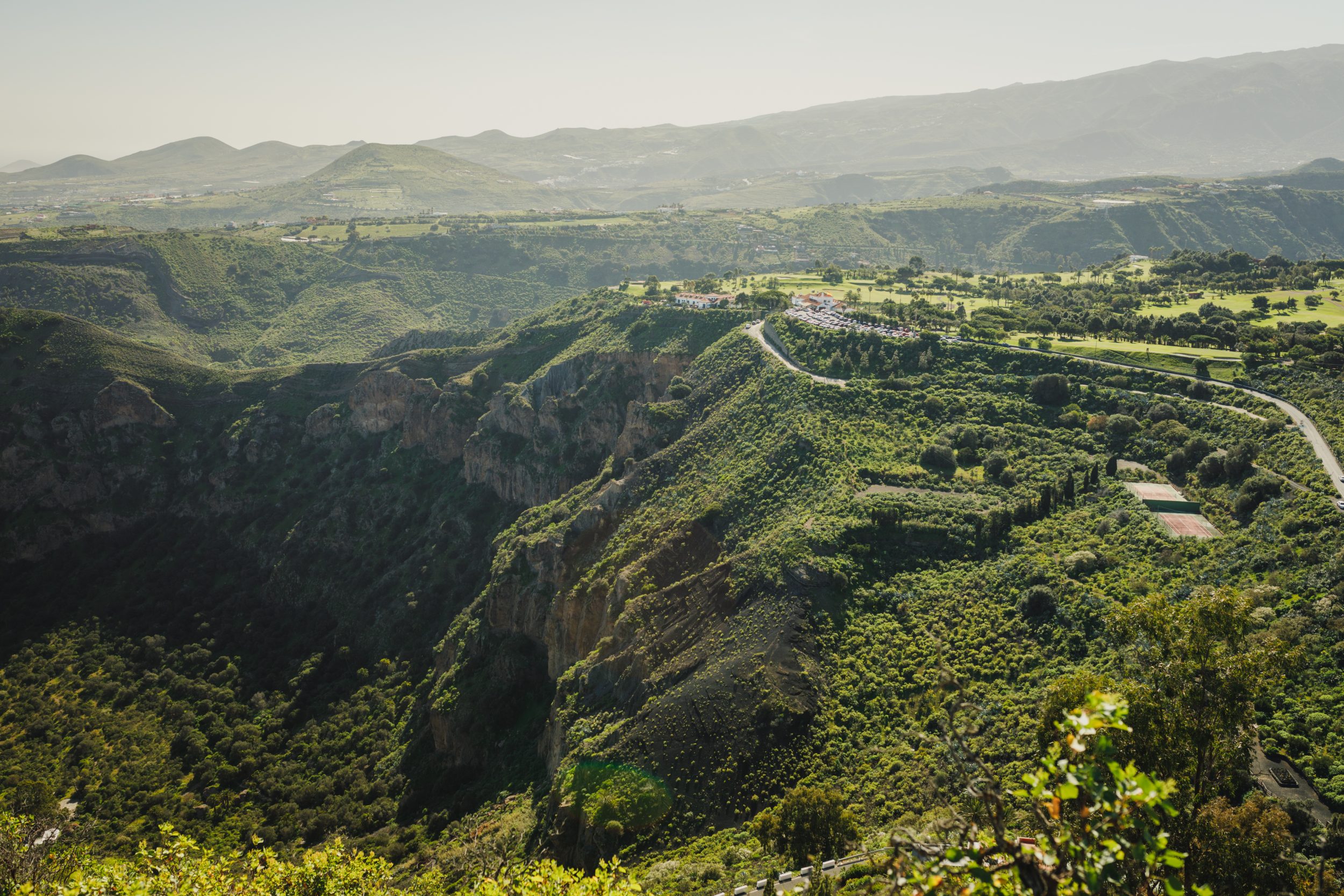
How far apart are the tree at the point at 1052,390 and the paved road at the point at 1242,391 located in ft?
27.0

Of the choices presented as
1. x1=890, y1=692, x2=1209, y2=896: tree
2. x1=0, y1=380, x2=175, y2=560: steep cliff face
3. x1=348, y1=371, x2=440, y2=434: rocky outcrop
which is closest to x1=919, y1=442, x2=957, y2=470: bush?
x1=890, y1=692, x2=1209, y2=896: tree

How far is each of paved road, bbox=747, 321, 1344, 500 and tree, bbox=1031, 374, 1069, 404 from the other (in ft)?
27.0

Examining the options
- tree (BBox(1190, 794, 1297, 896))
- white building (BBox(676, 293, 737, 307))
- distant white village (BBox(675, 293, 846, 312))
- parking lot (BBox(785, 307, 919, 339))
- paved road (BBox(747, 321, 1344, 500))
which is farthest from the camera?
white building (BBox(676, 293, 737, 307))

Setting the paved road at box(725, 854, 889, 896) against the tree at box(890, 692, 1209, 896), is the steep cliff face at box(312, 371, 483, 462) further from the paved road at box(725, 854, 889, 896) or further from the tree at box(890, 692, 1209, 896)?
the tree at box(890, 692, 1209, 896)

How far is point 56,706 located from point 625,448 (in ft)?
264

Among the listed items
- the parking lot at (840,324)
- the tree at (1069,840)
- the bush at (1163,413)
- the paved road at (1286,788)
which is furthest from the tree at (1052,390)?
the tree at (1069,840)

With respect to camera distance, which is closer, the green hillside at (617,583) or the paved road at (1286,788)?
the paved road at (1286,788)

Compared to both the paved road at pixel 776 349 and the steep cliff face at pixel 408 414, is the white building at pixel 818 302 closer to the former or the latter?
the paved road at pixel 776 349

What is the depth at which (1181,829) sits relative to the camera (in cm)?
2670

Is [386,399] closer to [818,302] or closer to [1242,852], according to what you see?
[818,302]

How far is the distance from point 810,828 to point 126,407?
146m

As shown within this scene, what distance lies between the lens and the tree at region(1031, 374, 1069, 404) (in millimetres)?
81688

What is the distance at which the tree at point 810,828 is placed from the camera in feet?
128

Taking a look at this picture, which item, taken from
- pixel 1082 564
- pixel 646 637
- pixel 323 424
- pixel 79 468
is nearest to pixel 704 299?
pixel 323 424
